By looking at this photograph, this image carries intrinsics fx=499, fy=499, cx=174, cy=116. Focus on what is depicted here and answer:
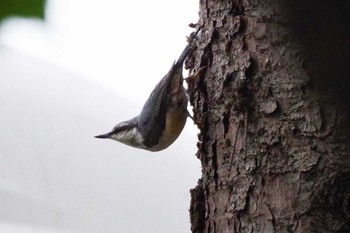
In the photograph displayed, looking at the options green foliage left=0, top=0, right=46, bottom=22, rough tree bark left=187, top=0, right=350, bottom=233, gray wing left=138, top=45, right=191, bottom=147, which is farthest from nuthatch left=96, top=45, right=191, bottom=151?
green foliage left=0, top=0, right=46, bottom=22

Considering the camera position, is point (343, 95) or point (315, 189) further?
point (315, 189)

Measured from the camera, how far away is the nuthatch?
229 cm

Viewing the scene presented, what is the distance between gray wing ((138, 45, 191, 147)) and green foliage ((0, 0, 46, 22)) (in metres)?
1.72

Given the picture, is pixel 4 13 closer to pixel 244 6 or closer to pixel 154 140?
pixel 244 6

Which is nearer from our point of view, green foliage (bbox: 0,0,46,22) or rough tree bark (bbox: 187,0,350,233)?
green foliage (bbox: 0,0,46,22)

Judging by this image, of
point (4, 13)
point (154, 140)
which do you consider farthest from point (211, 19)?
point (4, 13)

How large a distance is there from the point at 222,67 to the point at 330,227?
0.57 metres

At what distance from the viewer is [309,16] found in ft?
0.75

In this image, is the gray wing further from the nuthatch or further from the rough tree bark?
the rough tree bark

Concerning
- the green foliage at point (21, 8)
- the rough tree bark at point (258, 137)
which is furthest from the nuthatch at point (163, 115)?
the green foliage at point (21, 8)

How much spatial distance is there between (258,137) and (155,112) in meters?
1.05

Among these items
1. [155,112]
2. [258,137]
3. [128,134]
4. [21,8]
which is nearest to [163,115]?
[155,112]

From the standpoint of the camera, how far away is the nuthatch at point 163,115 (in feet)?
7.52

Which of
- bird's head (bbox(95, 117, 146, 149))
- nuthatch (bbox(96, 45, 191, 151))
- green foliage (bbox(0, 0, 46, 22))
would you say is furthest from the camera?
bird's head (bbox(95, 117, 146, 149))
